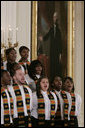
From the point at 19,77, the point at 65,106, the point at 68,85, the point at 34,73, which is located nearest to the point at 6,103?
the point at 19,77

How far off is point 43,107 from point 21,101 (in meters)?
0.66

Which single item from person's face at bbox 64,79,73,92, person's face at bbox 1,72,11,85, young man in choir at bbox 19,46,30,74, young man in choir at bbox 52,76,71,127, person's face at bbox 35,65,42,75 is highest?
young man in choir at bbox 19,46,30,74

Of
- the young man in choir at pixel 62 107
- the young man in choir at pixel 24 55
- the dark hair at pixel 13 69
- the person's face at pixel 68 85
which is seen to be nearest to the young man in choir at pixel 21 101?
the dark hair at pixel 13 69

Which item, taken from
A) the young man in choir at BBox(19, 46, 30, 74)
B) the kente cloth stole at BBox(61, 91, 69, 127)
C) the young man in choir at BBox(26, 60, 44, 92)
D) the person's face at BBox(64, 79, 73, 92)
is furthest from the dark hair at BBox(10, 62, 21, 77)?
the person's face at BBox(64, 79, 73, 92)

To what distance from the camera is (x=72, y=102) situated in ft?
28.7

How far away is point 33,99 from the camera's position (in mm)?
7883

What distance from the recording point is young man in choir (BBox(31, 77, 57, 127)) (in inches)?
310

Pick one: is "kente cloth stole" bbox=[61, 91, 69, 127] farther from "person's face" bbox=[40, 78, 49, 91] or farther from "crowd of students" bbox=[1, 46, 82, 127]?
"person's face" bbox=[40, 78, 49, 91]

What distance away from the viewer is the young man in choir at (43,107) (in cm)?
788

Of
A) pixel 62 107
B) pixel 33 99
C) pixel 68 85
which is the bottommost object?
pixel 62 107

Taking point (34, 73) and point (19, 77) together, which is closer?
point (19, 77)

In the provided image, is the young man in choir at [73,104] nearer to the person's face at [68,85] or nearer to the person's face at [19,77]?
the person's face at [68,85]

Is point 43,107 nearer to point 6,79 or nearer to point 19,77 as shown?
point 19,77

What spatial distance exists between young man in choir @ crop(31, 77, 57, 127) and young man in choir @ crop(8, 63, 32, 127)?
1.14 feet
